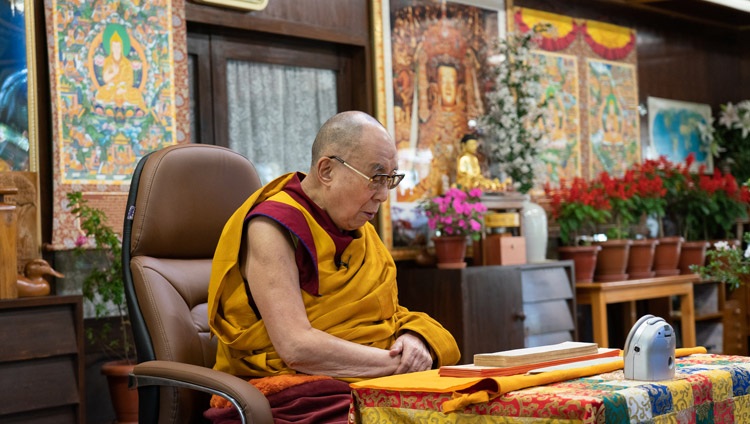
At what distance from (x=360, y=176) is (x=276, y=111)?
2.63 m

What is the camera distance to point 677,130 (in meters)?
7.02

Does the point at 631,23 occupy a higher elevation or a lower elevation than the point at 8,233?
higher

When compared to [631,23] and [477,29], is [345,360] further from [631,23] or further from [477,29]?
[631,23]

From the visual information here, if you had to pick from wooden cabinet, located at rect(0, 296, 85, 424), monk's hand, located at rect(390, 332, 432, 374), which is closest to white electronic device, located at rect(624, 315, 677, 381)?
monk's hand, located at rect(390, 332, 432, 374)

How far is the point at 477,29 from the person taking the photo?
18.4 feet

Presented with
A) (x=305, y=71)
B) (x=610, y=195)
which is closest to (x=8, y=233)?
(x=305, y=71)

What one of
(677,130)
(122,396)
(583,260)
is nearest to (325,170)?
(122,396)

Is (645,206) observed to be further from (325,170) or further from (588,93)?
(325,170)

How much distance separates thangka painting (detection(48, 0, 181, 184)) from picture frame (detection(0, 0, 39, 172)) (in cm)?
9

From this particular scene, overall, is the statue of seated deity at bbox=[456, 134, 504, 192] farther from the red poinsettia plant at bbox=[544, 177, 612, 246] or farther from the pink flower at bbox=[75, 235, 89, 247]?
the pink flower at bbox=[75, 235, 89, 247]

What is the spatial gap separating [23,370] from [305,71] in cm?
231

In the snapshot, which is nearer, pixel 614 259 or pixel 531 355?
pixel 531 355

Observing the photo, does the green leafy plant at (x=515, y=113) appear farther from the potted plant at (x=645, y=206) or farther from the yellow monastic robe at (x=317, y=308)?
the yellow monastic robe at (x=317, y=308)

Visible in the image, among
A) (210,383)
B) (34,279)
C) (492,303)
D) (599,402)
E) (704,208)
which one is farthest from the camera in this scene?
(704,208)
